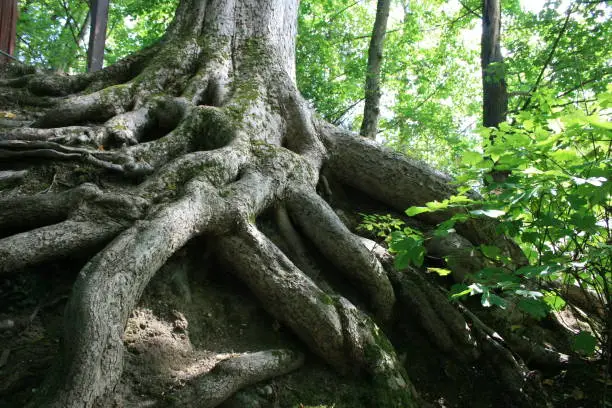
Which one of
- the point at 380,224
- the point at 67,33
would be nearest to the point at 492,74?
the point at 380,224

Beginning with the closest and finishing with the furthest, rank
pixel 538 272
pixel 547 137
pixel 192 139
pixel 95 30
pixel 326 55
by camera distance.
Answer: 1. pixel 538 272
2. pixel 547 137
3. pixel 192 139
4. pixel 95 30
5. pixel 326 55

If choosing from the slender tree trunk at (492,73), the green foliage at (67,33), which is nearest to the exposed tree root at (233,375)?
the slender tree trunk at (492,73)

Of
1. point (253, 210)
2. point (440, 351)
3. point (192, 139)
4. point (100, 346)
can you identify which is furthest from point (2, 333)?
point (440, 351)

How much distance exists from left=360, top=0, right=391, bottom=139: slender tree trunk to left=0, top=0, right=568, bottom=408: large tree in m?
4.34

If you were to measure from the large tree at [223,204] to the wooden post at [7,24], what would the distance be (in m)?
4.46

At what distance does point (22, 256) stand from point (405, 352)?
112 inches

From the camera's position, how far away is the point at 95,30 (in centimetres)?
854

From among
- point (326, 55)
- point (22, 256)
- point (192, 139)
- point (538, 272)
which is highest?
point (326, 55)

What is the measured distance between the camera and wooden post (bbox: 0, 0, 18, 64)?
9.05 m

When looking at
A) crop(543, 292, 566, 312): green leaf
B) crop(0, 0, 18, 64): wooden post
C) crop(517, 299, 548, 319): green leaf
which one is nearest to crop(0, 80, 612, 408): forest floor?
crop(543, 292, 566, 312): green leaf

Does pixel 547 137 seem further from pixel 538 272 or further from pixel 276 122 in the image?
pixel 276 122

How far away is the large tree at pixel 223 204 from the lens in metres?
2.55

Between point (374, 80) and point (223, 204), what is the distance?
25.0 ft

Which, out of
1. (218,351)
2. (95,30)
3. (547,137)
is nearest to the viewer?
(547,137)
